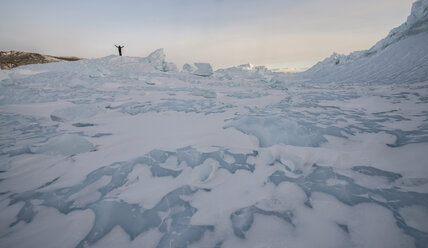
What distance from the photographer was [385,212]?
1.31m

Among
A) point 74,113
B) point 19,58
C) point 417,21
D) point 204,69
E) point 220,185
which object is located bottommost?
point 220,185

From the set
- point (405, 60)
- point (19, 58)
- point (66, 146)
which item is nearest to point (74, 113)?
point (66, 146)

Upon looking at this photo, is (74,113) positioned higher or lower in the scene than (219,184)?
higher

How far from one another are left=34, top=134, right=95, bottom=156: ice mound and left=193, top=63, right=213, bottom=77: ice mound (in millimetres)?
16503

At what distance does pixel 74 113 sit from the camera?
12.7 ft

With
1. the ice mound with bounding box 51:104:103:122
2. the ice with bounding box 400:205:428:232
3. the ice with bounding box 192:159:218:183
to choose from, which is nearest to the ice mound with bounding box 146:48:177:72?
the ice mound with bounding box 51:104:103:122

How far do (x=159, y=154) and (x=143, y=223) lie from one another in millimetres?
946

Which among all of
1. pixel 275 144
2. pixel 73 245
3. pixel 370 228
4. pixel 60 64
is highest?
pixel 60 64

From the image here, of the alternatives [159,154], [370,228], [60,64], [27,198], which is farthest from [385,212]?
[60,64]

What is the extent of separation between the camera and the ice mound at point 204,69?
1820 centimetres

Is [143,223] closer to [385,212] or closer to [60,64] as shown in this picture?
[385,212]

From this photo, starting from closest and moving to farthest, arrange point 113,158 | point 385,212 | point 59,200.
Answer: point 385,212 → point 59,200 → point 113,158

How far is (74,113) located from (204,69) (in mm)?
15392

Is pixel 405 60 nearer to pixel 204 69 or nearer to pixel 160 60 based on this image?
pixel 204 69
